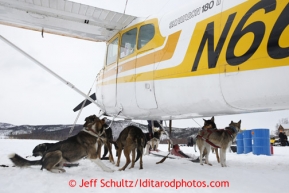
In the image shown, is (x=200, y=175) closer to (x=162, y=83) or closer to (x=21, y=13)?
(x=162, y=83)

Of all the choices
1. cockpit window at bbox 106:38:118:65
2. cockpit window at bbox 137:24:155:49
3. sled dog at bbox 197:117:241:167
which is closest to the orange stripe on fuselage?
cockpit window at bbox 137:24:155:49

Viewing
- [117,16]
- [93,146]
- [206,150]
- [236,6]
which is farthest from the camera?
[206,150]

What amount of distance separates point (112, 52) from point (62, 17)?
172 cm

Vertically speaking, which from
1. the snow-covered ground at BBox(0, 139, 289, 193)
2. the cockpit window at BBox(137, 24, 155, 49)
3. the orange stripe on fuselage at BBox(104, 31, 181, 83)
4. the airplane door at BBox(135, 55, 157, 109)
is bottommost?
the snow-covered ground at BBox(0, 139, 289, 193)

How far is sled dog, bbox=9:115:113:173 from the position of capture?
513cm

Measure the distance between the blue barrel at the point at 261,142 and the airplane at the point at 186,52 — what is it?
24.4 ft

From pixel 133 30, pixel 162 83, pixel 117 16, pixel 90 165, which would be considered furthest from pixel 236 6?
pixel 90 165

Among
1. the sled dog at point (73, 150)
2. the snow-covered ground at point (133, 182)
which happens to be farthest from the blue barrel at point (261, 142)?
the sled dog at point (73, 150)

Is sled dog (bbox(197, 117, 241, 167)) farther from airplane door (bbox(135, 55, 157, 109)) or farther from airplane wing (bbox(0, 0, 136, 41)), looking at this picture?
airplane wing (bbox(0, 0, 136, 41))

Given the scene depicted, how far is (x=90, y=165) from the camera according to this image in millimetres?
6461

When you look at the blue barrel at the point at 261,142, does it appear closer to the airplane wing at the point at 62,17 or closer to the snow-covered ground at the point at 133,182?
the snow-covered ground at the point at 133,182

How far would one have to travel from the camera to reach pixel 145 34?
612 cm

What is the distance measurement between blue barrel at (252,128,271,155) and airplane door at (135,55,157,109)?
7.96 m

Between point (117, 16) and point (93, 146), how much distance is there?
3.56 metres
